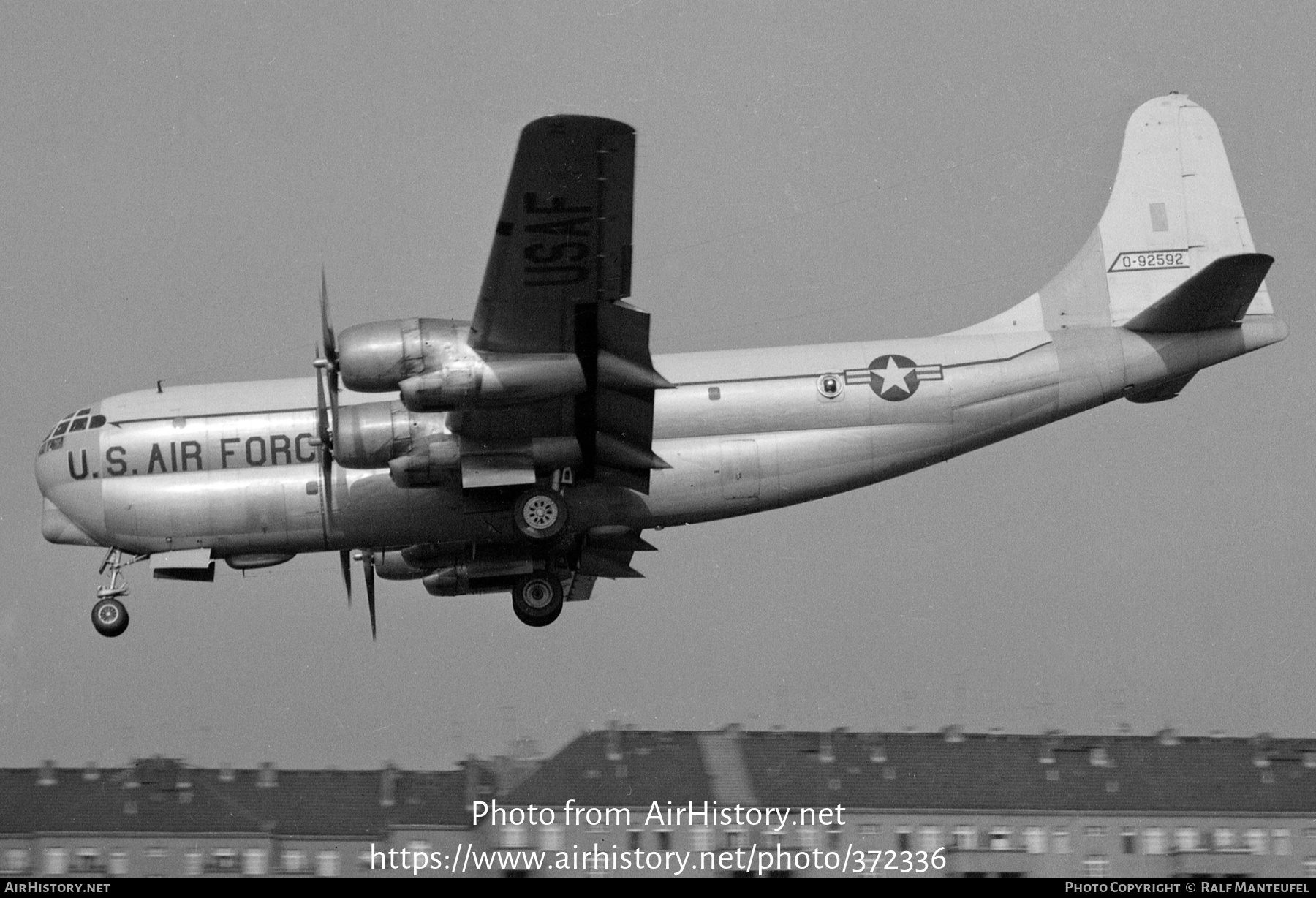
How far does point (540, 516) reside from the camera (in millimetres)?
25234

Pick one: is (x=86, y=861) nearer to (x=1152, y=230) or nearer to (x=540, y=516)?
(x=540, y=516)

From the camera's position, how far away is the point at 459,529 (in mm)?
26625

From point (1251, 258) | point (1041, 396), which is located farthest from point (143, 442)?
point (1251, 258)

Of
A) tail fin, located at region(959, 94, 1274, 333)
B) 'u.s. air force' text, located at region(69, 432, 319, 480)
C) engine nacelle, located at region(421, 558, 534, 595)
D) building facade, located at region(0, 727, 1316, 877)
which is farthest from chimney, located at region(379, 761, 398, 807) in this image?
tail fin, located at region(959, 94, 1274, 333)

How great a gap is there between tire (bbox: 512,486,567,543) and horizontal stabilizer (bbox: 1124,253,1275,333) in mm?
9281

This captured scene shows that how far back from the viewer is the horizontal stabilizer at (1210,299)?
25.5 meters

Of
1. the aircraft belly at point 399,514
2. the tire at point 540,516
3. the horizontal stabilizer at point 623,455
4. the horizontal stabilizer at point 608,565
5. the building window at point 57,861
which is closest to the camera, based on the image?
the tire at point 540,516

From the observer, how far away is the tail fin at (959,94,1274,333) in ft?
95.2

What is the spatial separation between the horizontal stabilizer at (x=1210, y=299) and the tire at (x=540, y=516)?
30.4ft

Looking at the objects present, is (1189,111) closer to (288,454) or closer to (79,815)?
(288,454)

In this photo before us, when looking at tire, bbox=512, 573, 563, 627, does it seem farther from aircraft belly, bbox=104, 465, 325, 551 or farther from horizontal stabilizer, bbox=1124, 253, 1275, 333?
horizontal stabilizer, bbox=1124, 253, 1275, 333

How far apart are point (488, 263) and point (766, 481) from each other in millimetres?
6212

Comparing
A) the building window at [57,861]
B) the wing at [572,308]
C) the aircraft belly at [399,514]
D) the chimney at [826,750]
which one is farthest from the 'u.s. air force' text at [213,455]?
the chimney at [826,750]

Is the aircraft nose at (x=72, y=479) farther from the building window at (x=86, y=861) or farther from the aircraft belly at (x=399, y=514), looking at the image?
the building window at (x=86, y=861)
